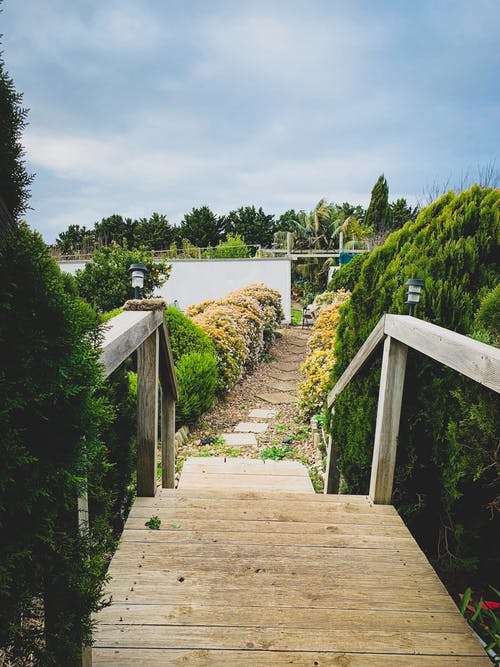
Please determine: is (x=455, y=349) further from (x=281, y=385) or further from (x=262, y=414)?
(x=281, y=385)

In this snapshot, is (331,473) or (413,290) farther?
(331,473)

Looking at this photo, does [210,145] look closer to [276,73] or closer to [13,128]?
[276,73]

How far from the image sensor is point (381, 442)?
2.44 metres

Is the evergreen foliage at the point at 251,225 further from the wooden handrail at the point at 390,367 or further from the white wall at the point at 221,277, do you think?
the wooden handrail at the point at 390,367

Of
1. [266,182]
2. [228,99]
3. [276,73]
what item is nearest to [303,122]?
[228,99]

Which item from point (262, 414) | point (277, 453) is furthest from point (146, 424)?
point (262, 414)

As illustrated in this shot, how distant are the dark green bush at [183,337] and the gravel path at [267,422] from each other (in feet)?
3.56

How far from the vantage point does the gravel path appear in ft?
18.5

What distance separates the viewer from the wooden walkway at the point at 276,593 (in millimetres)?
1432

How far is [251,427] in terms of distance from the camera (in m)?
6.53

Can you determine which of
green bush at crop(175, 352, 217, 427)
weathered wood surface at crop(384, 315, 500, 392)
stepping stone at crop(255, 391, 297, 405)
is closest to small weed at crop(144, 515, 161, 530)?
weathered wood surface at crop(384, 315, 500, 392)

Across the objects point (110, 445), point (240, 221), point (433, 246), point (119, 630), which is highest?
point (240, 221)

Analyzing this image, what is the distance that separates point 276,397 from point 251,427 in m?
1.86

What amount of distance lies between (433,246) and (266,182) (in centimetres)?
4192
